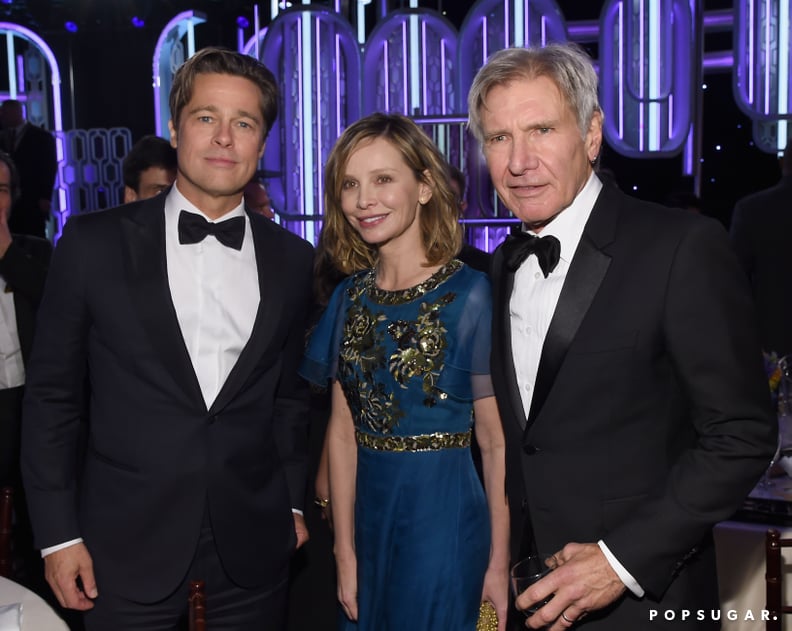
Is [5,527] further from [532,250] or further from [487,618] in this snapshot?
[532,250]

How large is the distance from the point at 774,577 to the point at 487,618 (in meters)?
0.72

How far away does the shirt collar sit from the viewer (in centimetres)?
185

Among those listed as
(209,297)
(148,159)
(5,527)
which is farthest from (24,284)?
(209,297)

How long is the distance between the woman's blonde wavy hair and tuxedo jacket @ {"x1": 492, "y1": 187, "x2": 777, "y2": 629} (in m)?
0.79

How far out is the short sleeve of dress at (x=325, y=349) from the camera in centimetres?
254

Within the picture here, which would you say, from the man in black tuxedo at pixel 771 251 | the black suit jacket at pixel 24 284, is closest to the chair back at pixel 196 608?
the black suit jacket at pixel 24 284

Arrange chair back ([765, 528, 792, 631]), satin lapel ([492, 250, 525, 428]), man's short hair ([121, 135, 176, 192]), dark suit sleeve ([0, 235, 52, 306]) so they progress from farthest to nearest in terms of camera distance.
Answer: man's short hair ([121, 135, 176, 192]) → dark suit sleeve ([0, 235, 52, 306]) → chair back ([765, 528, 792, 631]) → satin lapel ([492, 250, 525, 428])

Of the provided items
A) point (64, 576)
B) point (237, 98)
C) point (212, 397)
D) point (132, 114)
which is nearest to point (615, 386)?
point (212, 397)

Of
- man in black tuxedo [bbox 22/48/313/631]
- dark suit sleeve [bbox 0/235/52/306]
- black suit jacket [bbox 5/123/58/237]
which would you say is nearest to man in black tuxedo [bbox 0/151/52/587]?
dark suit sleeve [bbox 0/235/52/306]

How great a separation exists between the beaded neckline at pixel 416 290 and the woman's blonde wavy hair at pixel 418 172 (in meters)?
0.03

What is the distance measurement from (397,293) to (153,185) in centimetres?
167

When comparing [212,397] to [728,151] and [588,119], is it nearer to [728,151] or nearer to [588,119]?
Result: [588,119]

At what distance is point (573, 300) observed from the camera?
1716 millimetres

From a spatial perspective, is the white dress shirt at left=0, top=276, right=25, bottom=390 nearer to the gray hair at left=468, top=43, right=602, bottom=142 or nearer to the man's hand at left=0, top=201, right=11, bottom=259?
the man's hand at left=0, top=201, right=11, bottom=259
